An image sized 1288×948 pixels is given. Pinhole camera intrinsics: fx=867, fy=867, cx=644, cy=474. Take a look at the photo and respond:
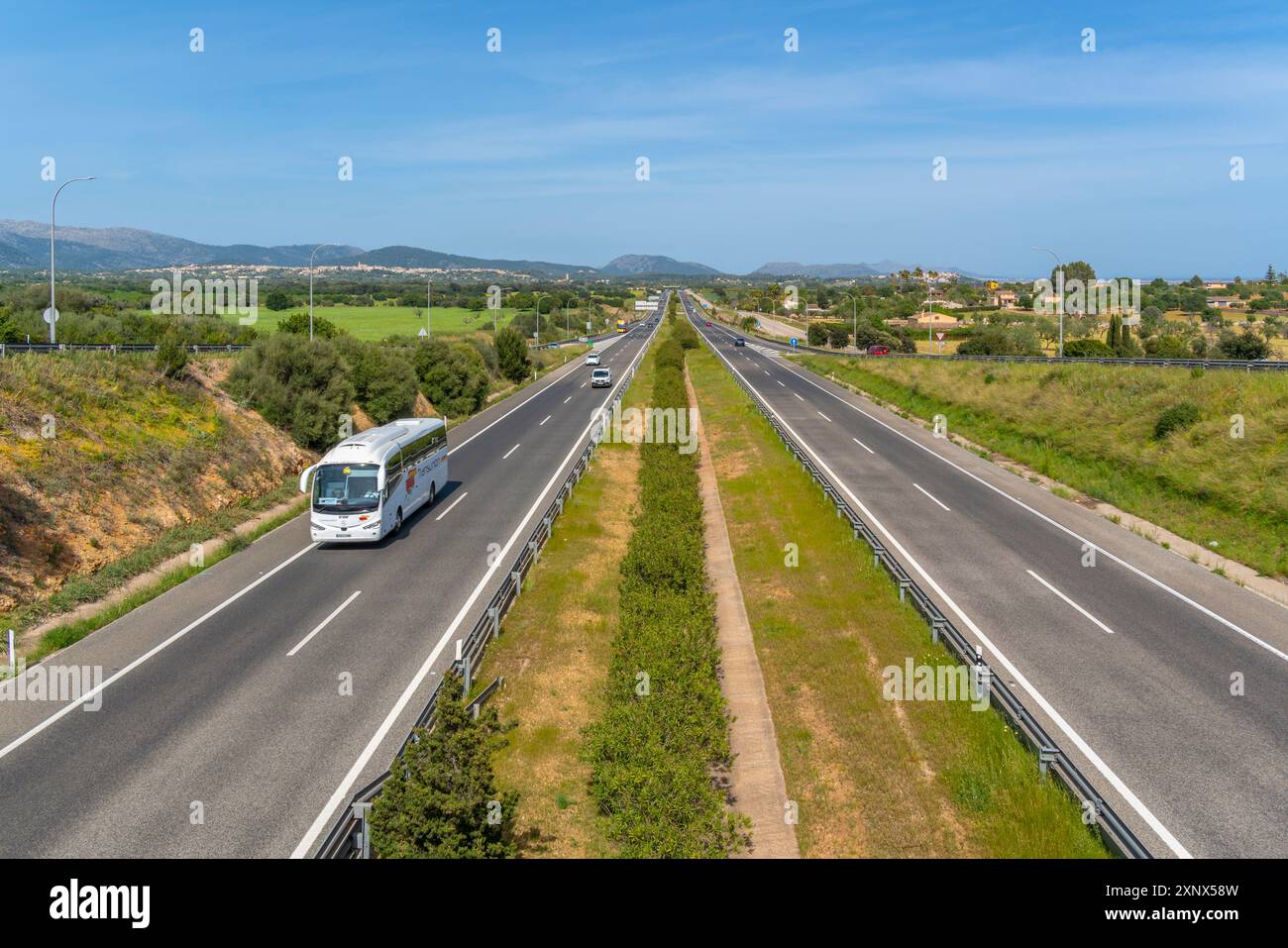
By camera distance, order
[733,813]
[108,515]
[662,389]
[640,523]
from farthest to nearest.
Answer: [662,389], [640,523], [108,515], [733,813]

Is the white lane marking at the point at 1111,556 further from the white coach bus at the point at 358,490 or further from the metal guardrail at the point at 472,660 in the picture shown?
the white coach bus at the point at 358,490

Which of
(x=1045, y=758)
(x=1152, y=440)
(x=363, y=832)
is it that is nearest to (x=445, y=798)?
(x=363, y=832)

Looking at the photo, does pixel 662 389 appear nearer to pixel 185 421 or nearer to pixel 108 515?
pixel 185 421

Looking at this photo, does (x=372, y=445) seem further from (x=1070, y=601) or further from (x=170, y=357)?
(x=1070, y=601)

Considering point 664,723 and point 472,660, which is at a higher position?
point 664,723

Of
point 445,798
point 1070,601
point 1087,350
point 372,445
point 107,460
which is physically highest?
point 1087,350

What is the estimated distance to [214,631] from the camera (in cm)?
1730

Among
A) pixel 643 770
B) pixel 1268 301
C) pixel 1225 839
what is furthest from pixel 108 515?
pixel 1268 301

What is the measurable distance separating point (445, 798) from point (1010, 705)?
8752mm

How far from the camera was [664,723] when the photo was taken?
1162 cm

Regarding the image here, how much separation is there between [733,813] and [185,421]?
25.9 metres

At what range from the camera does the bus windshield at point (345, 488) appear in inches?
899

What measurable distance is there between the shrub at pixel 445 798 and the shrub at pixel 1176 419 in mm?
31061

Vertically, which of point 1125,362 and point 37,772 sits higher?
point 1125,362
